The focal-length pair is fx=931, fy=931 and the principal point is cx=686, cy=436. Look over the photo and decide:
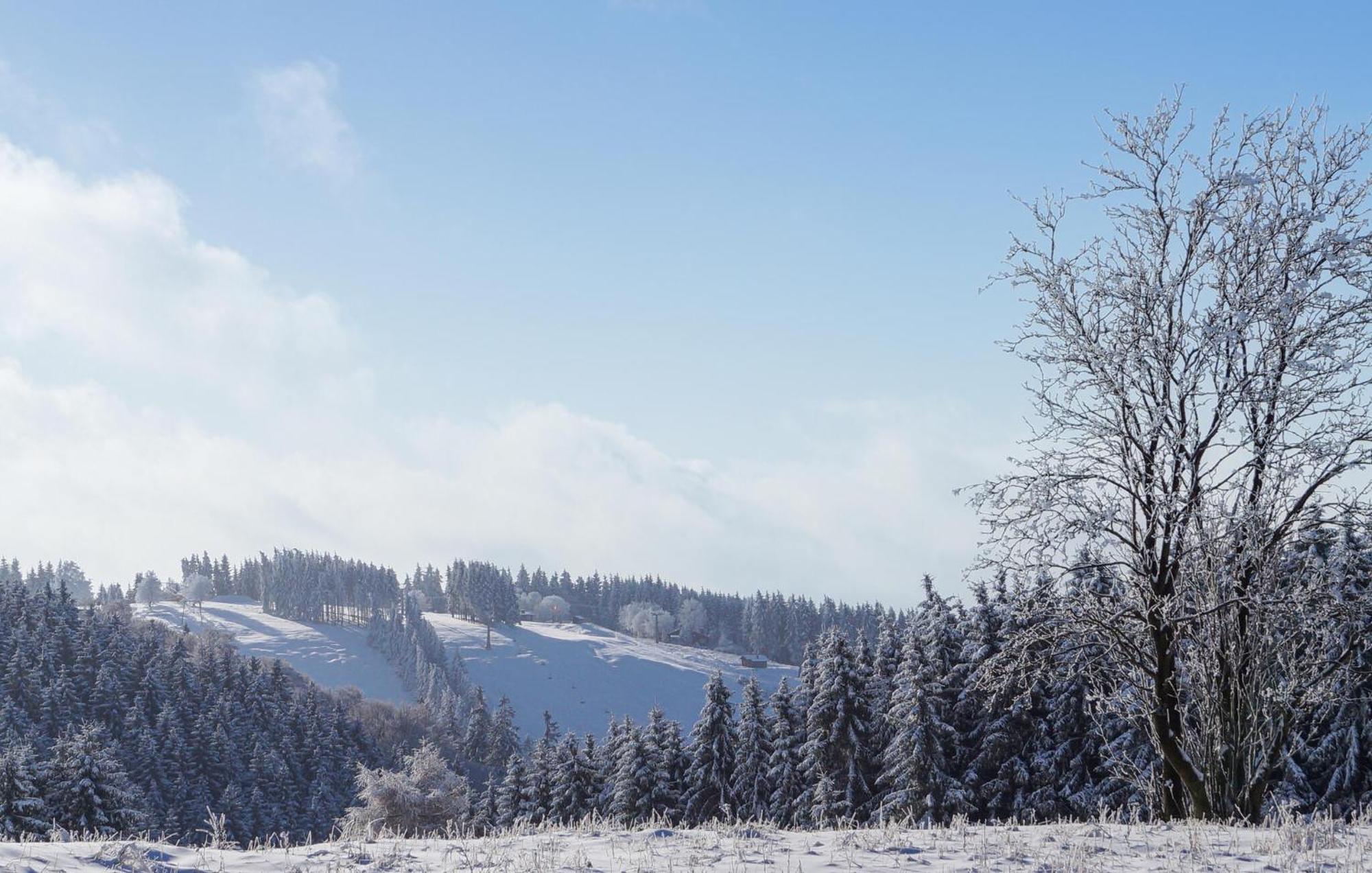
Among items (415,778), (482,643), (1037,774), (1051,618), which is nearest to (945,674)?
(1037,774)

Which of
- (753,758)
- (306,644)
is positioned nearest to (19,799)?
(753,758)

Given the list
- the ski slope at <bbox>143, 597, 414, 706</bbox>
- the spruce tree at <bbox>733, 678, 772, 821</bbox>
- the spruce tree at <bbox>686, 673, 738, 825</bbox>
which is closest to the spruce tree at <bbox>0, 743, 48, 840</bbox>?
the spruce tree at <bbox>686, 673, 738, 825</bbox>

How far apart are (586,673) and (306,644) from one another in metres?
51.9

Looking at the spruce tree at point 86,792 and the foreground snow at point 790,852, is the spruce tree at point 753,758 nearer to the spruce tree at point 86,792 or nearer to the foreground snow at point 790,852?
the spruce tree at point 86,792

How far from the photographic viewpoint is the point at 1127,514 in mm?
12336

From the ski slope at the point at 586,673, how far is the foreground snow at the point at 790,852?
11923 cm

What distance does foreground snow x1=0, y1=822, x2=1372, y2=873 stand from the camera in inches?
295

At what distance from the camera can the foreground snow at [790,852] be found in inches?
295

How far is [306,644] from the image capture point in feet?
545

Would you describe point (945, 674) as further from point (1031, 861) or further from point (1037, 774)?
point (1031, 861)

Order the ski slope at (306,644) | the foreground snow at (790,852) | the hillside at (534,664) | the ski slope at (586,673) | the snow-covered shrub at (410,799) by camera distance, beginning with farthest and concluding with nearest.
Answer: the ski slope at (306,644) < the hillside at (534,664) < the ski slope at (586,673) < the snow-covered shrub at (410,799) < the foreground snow at (790,852)

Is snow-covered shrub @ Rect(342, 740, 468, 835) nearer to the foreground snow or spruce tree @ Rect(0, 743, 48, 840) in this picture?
spruce tree @ Rect(0, 743, 48, 840)

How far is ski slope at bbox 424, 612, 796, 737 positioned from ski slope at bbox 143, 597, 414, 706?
45.0 ft

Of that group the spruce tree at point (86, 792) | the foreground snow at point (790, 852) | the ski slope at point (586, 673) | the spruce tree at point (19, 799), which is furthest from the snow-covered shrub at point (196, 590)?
the foreground snow at point (790, 852)
